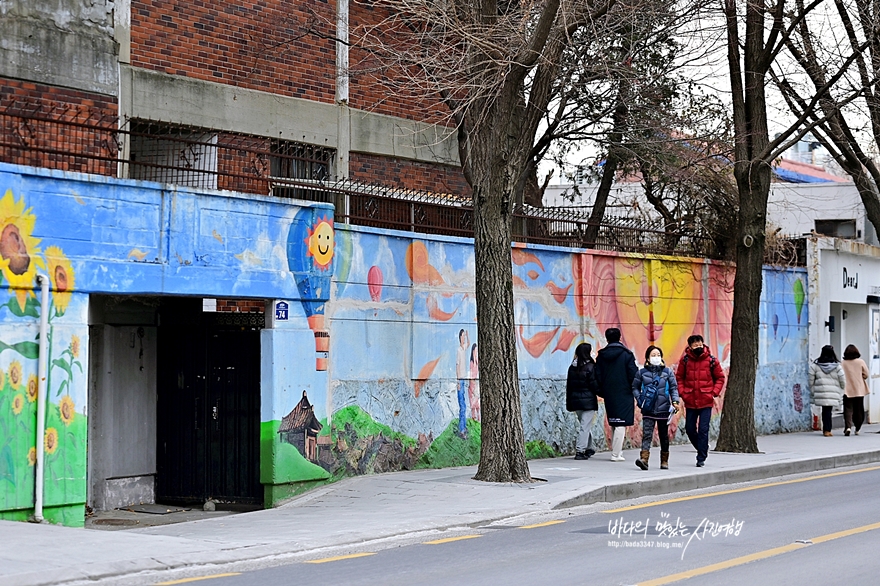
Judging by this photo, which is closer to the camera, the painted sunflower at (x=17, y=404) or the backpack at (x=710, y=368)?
the painted sunflower at (x=17, y=404)

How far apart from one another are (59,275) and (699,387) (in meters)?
8.87

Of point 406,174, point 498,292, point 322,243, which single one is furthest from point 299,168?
point 498,292

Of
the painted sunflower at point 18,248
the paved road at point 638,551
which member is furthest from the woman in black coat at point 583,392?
the painted sunflower at point 18,248

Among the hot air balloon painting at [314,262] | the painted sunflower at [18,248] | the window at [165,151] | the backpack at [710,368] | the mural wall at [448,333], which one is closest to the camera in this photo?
the painted sunflower at [18,248]

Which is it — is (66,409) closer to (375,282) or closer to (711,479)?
(375,282)

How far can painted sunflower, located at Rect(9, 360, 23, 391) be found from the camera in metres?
10.8

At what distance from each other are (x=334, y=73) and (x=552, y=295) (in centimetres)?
528

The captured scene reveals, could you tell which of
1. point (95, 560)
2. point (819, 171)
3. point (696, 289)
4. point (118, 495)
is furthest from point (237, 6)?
point (819, 171)

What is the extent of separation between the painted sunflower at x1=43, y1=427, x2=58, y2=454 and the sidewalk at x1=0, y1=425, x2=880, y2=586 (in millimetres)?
1018

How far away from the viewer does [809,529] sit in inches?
418

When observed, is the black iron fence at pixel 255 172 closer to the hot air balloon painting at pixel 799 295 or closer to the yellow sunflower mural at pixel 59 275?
the yellow sunflower mural at pixel 59 275

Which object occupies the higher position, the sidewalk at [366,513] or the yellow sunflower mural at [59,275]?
the yellow sunflower mural at [59,275]

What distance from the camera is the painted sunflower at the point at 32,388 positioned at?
1099cm

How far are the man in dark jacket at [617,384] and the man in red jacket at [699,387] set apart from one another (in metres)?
0.76
